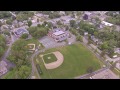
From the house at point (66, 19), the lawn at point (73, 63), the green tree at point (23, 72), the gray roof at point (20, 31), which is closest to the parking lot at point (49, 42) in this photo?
the lawn at point (73, 63)

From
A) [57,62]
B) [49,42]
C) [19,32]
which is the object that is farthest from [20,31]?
[57,62]

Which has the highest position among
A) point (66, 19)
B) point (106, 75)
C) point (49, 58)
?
point (66, 19)

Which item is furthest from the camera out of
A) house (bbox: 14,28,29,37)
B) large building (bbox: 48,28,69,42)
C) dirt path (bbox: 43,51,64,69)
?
house (bbox: 14,28,29,37)

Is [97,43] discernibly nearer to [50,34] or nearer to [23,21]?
[50,34]

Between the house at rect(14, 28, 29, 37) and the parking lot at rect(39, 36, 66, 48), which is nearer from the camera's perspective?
the parking lot at rect(39, 36, 66, 48)

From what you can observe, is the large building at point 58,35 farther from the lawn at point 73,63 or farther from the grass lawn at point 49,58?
the grass lawn at point 49,58

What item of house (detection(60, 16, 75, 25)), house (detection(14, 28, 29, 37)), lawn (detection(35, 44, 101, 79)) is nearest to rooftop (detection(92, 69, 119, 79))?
lawn (detection(35, 44, 101, 79))

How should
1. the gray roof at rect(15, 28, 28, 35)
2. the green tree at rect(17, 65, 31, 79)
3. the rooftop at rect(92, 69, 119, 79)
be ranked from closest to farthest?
the green tree at rect(17, 65, 31, 79)
the rooftop at rect(92, 69, 119, 79)
the gray roof at rect(15, 28, 28, 35)

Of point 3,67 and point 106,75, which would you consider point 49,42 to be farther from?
point 106,75

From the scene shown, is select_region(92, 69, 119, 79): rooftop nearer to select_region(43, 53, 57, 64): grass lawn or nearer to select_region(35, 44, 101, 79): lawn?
select_region(35, 44, 101, 79): lawn
